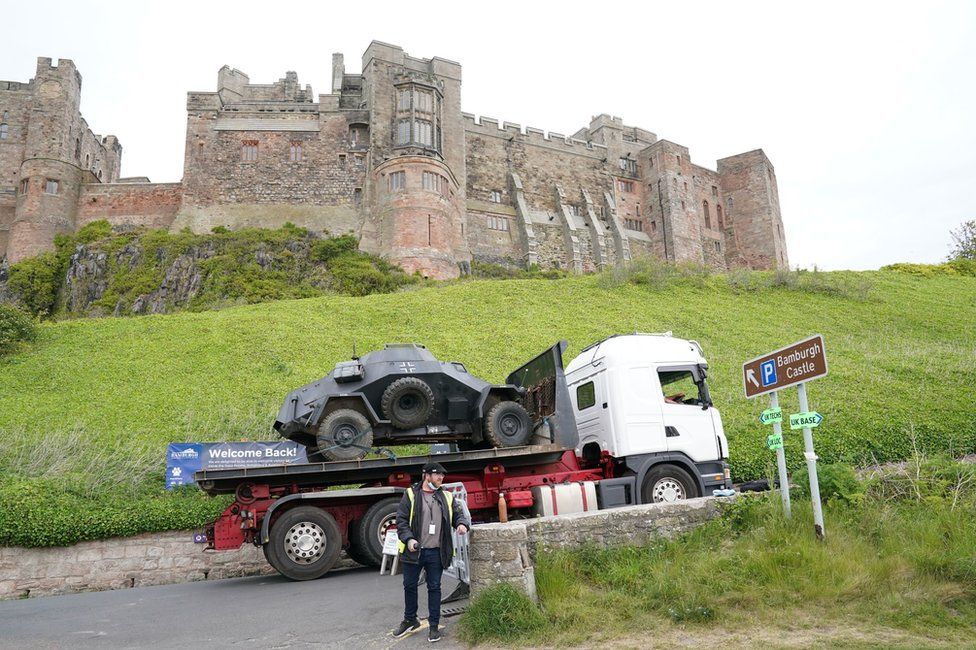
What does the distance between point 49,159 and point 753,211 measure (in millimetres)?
58603

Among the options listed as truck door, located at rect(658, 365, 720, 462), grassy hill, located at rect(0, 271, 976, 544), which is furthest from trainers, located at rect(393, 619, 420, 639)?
grassy hill, located at rect(0, 271, 976, 544)

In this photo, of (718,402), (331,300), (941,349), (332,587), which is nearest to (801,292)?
(941,349)

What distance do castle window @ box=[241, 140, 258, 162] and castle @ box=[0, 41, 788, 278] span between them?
0.10 m

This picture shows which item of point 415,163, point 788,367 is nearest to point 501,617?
point 788,367

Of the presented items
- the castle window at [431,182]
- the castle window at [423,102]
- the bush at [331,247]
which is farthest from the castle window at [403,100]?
the bush at [331,247]

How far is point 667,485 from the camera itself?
10242mm

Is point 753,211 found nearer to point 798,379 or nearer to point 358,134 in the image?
point 358,134

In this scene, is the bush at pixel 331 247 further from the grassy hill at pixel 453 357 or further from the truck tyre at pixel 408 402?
the truck tyre at pixel 408 402

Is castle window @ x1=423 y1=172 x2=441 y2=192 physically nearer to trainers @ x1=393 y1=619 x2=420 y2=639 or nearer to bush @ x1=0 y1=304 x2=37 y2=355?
bush @ x1=0 y1=304 x2=37 y2=355

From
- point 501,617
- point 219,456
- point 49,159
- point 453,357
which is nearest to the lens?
point 501,617

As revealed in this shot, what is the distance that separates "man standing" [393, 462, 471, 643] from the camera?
590 cm

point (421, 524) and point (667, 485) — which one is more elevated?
point (667, 485)

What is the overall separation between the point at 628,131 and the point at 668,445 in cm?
6135

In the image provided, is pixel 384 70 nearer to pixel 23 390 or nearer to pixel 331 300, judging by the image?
pixel 331 300
